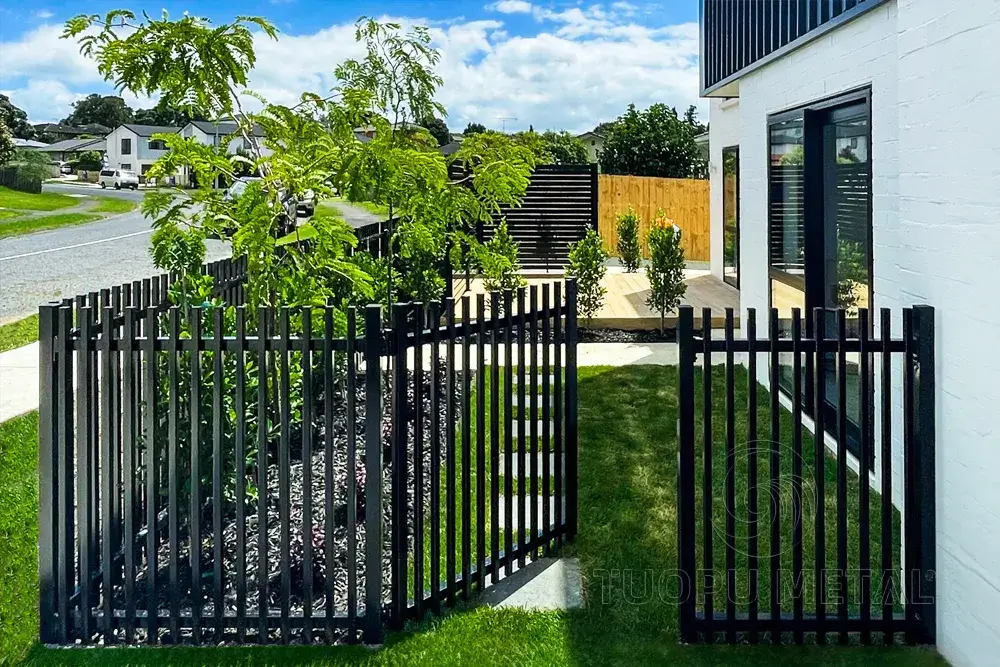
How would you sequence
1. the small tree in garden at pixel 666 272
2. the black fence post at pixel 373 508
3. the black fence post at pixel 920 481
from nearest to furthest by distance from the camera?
the black fence post at pixel 920 481
the black fence post at pixel 373 508
the small tree in garden at pixel 666 272

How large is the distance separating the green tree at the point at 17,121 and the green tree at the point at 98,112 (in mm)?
7441

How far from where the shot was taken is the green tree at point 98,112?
334 ft

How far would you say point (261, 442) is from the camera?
3451mm

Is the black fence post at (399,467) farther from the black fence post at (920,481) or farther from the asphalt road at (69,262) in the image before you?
the asphalt road at (69,262)

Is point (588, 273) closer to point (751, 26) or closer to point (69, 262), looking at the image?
point (751, 26)

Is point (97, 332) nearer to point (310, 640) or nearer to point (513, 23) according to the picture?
point (310, 640)

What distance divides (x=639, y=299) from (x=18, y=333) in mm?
7878

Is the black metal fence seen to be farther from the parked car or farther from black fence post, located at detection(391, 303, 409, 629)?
the parked car

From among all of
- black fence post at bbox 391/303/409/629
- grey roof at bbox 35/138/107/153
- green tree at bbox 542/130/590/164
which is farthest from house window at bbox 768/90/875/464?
grey roof at bbox 35/138/107/153

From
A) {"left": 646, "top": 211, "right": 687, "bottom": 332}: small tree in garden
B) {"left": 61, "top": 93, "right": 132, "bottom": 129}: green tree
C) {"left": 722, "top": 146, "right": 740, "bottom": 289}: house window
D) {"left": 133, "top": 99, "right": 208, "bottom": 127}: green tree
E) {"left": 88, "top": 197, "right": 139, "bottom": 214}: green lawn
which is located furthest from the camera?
{"left": 61, "top": 93, "right": 132, "bottom": 129}: green tree

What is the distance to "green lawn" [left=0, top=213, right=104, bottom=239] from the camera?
31.5 metres

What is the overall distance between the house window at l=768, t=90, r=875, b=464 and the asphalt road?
10.1m

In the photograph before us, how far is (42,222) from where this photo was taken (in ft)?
111

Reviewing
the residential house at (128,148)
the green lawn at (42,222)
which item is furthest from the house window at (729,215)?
the residential house at (128,148)
